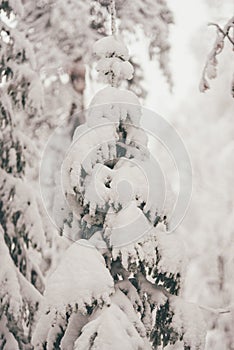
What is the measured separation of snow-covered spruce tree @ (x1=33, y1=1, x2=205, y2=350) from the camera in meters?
5.84

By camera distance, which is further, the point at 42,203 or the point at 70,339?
the point at 42,203

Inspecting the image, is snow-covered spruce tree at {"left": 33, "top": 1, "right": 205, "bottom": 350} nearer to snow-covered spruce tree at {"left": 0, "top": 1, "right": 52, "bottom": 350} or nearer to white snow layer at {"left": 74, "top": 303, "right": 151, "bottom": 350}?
white snow layer at {"left": 74, "top": 303, "right": 151, "bottom": 350}

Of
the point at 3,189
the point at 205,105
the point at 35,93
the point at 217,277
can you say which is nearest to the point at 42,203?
the point at 3,189

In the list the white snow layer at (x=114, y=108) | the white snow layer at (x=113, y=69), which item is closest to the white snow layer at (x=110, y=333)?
the white snow layer at (x=114, y=108)

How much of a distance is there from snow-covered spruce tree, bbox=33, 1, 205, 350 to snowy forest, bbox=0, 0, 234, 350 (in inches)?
0.4

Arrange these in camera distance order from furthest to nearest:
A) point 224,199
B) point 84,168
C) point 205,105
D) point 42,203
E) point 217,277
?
point 205,105 → point 224,199 → point 217,277 → point 42,203 → point 84,168

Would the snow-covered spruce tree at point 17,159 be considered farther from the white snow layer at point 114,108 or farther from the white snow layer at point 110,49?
the white snow layer at point 114,108

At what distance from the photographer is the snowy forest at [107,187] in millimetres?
6012

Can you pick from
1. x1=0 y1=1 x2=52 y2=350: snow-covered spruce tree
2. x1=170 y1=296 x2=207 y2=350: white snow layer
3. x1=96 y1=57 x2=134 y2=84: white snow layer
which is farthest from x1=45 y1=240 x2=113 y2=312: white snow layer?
x1=0 y1=1 x2=52 y2=350: snow-covered spruce tree

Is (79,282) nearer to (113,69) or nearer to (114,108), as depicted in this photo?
(114,108)

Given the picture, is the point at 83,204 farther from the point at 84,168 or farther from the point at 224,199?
the point at 224,199

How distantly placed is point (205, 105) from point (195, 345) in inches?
571

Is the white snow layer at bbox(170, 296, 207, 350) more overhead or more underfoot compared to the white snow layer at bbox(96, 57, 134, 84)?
more underfoot

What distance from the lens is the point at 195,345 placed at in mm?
6223
